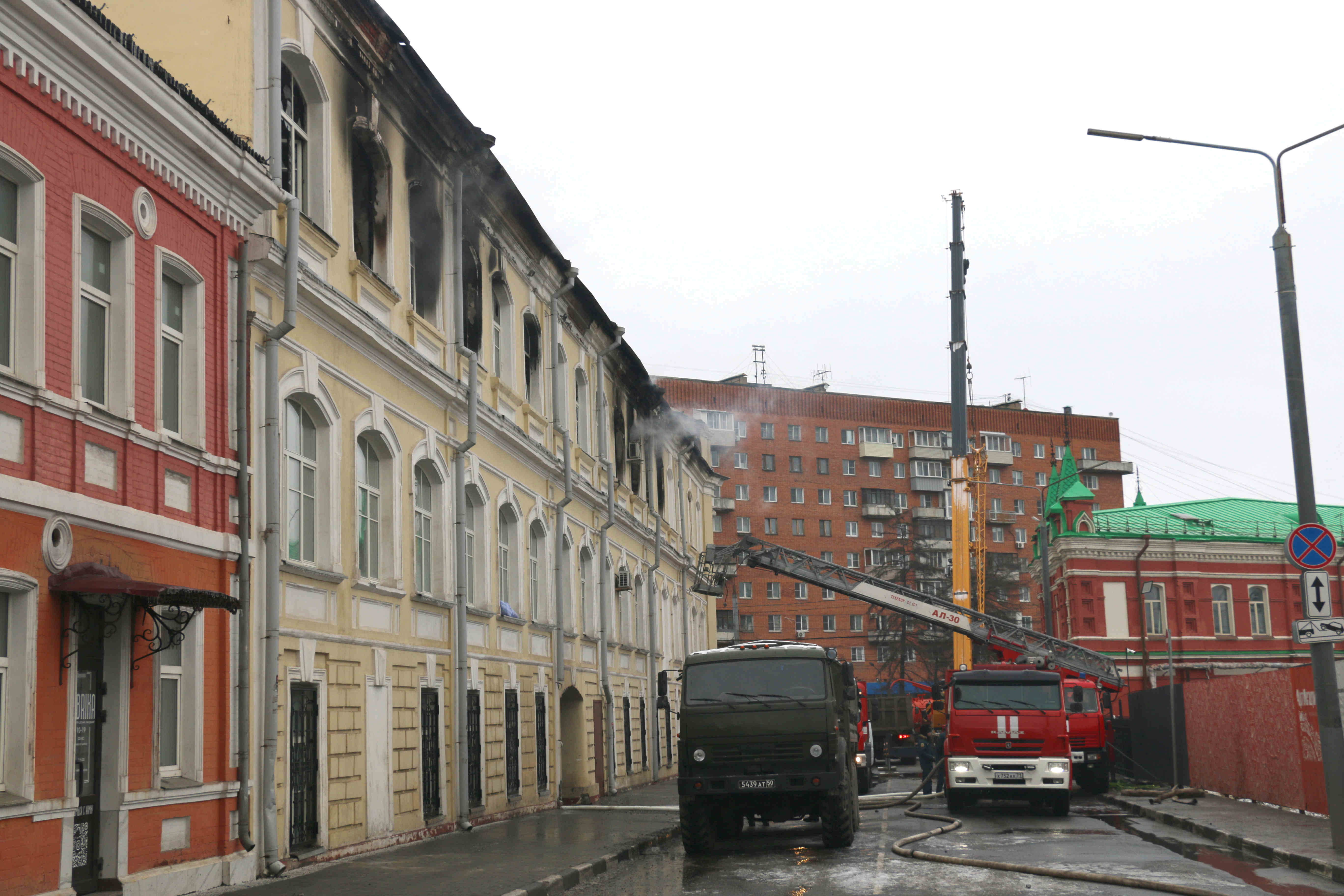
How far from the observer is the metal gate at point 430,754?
19.8 meters

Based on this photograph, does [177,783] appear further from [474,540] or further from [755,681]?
[474,540]

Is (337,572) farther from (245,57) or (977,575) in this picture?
(977,575)

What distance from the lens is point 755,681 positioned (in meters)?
18.8

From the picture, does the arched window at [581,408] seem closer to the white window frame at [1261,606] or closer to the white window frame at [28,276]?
the white window frame at [28,276]

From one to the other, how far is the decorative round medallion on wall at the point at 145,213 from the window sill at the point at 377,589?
5955mm

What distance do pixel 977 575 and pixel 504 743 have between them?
45096 mm

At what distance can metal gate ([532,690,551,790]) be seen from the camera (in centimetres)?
2600

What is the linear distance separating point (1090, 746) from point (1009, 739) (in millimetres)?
7625

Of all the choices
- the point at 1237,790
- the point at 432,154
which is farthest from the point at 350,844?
the point at 1237,790

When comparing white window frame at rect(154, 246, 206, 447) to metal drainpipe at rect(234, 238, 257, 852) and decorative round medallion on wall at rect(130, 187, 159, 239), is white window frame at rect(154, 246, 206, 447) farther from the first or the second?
metal drainpipe at rect(234, 238, 257, 852)

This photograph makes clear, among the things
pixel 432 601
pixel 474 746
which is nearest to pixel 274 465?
pixel 432 601

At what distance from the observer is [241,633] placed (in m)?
14.1

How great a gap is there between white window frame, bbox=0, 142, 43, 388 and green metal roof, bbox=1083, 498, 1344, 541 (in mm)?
57678

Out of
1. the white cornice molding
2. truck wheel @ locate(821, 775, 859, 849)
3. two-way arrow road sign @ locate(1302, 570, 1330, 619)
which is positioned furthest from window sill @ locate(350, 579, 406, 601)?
two-way arrow road sign @ locate(1302, 570, 1330, 619)
